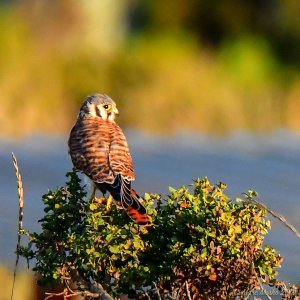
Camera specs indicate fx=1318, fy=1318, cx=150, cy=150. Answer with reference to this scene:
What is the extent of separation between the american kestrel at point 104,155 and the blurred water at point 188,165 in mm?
2462

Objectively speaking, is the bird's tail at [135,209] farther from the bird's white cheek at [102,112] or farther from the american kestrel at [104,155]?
the bird's white cheek at [102,112]

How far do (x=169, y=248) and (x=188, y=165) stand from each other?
6.37m

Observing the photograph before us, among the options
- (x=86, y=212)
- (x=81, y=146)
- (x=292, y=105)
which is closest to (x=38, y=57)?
(x=292, y=105)

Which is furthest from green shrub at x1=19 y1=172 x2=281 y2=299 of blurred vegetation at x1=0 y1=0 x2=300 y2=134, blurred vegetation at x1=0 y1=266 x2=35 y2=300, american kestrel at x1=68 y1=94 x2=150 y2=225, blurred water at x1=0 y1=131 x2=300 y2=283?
blurred vegetation at x1=0 y1=0 x2=300 y2=134

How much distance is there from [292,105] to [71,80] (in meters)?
1.99

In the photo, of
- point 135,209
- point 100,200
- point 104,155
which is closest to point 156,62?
point 104,155

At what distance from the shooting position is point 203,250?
3850mm

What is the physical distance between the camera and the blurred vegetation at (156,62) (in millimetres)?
8781

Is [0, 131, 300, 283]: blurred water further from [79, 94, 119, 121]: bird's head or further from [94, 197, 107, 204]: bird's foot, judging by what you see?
[94, 197, 107, 204]: bird's foot

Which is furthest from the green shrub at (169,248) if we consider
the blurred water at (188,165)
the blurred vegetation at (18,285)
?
the blurred water at (188,165)

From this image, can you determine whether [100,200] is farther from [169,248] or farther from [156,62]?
[156,62]

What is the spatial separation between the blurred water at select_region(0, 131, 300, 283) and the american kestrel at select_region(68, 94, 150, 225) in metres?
2.46

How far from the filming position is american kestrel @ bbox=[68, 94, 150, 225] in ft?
14.7

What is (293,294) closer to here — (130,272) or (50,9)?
(130,272)
